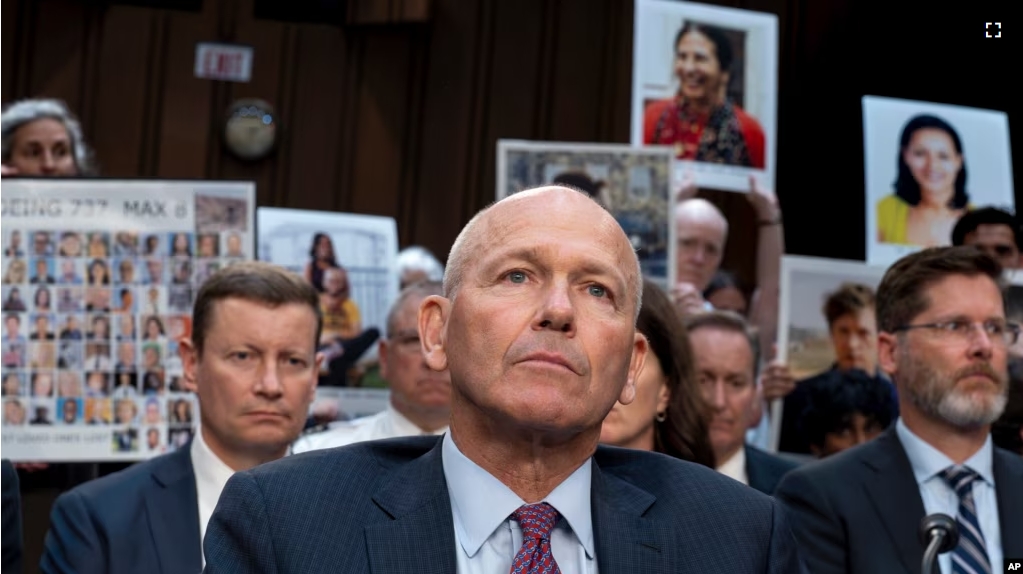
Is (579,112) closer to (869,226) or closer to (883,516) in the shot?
(869,226)

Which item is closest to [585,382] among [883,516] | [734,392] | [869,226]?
[883,516]

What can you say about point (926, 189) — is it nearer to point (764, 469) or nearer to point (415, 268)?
point (764, 469)

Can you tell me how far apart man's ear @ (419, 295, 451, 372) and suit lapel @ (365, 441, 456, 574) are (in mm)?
166

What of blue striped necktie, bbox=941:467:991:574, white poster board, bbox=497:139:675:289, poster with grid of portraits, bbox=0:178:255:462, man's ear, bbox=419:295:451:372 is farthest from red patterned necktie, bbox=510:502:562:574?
white poster board, bbox=497:139:675:289

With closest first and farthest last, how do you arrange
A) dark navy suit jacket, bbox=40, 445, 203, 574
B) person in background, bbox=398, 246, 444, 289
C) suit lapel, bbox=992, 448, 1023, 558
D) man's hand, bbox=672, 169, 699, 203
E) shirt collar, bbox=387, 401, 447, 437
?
1. dark navy suit jacket, bbox=40, 445, 203, 574
2. suit lapel, bbox=992, 448, 1023, 558
3. shirt collar, bbox=387, 401, 447, 437
4. man's hand, bbox=672, 169, 699, 203
5. person in background, bbox=398, 246, 444, 289

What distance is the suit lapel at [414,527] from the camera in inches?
76.2

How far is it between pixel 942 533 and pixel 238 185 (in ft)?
7.79

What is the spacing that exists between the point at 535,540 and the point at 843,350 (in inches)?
120

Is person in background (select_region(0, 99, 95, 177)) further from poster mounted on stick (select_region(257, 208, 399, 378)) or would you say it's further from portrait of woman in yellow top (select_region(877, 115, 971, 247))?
portrait of woman in yellow top (select_region(877, 115, 971, 247))

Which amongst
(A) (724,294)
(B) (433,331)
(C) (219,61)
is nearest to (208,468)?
(B) (433,331)

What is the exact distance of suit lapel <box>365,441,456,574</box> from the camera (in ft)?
6.35

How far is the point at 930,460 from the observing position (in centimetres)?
335

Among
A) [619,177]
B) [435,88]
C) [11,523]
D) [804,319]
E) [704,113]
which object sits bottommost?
[11,523]

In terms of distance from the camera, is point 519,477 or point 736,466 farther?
point 736,466
